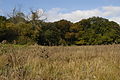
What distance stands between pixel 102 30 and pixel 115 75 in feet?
176

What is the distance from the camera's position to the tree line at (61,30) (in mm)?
46312

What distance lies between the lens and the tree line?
152 feet

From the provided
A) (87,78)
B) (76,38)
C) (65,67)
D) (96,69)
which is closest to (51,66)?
(65,67)

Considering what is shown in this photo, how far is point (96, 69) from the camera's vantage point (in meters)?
4.27

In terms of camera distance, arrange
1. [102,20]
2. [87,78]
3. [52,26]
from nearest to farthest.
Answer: [87,78] < [52,26] < [102,20]

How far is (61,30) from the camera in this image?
57.3 m

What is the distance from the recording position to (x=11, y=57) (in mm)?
5230

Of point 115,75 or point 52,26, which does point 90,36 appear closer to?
point 52,26

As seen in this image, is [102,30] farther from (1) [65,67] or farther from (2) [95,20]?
(1) [65,67]

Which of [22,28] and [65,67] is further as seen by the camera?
[22,28]

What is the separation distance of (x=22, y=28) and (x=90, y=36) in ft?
49.3

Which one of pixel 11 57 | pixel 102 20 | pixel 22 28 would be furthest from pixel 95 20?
pixel 11 57

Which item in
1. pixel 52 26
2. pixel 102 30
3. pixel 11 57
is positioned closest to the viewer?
pixel 11 57

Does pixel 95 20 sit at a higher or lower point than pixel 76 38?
higher
